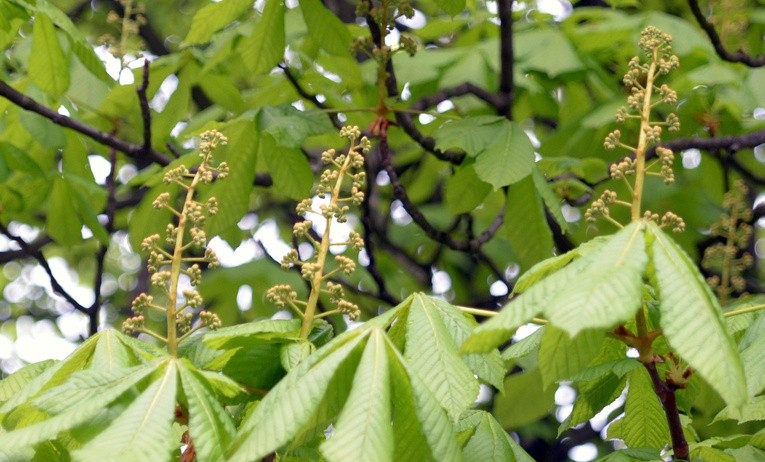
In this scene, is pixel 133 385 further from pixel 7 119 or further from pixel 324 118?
pixel 7 119

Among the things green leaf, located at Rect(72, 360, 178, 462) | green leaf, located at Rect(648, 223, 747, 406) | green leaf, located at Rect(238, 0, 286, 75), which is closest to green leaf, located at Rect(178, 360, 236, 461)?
green leaf, located at Rect(72, 360, 178, 462)

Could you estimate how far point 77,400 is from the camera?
4.22ft

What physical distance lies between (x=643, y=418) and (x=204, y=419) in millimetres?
905

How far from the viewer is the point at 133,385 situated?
1319 millimetres

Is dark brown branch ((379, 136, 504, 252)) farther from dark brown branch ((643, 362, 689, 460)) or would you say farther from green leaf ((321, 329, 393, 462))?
green leaf ((321, 329, 393, 462))

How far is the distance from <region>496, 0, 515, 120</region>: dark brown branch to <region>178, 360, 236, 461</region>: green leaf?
6.12 ft

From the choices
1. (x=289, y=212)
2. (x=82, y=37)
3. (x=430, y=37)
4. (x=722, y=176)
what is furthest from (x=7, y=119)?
(x=722, y=176)

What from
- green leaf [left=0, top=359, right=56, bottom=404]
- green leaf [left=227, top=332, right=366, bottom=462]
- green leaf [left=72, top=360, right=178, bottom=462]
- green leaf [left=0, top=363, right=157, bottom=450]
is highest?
green leaf [left=0, top=363, right=157, bottom=450]

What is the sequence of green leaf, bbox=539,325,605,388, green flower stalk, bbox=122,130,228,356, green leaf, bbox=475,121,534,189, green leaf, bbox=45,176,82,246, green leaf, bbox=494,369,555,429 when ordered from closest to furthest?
green leaf, bbox=539,325,605,388 < green flower stalk, bbox=122,130,228,356 < green leaf, bbox=475,121,534,189 < green leaf, bbox=494,369,555,429 < green leaf, bbox=45,176,82,246

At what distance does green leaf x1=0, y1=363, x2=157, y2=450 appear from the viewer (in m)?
1.23

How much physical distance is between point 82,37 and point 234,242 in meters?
0.73

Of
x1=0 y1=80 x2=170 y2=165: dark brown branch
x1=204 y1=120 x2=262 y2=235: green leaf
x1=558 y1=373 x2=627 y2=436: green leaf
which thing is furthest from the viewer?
x1=0 y1=80 x2=170 y2=165: dark brown branch

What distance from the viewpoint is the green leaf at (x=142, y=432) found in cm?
117

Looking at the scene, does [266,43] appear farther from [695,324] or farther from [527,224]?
[695,324]
